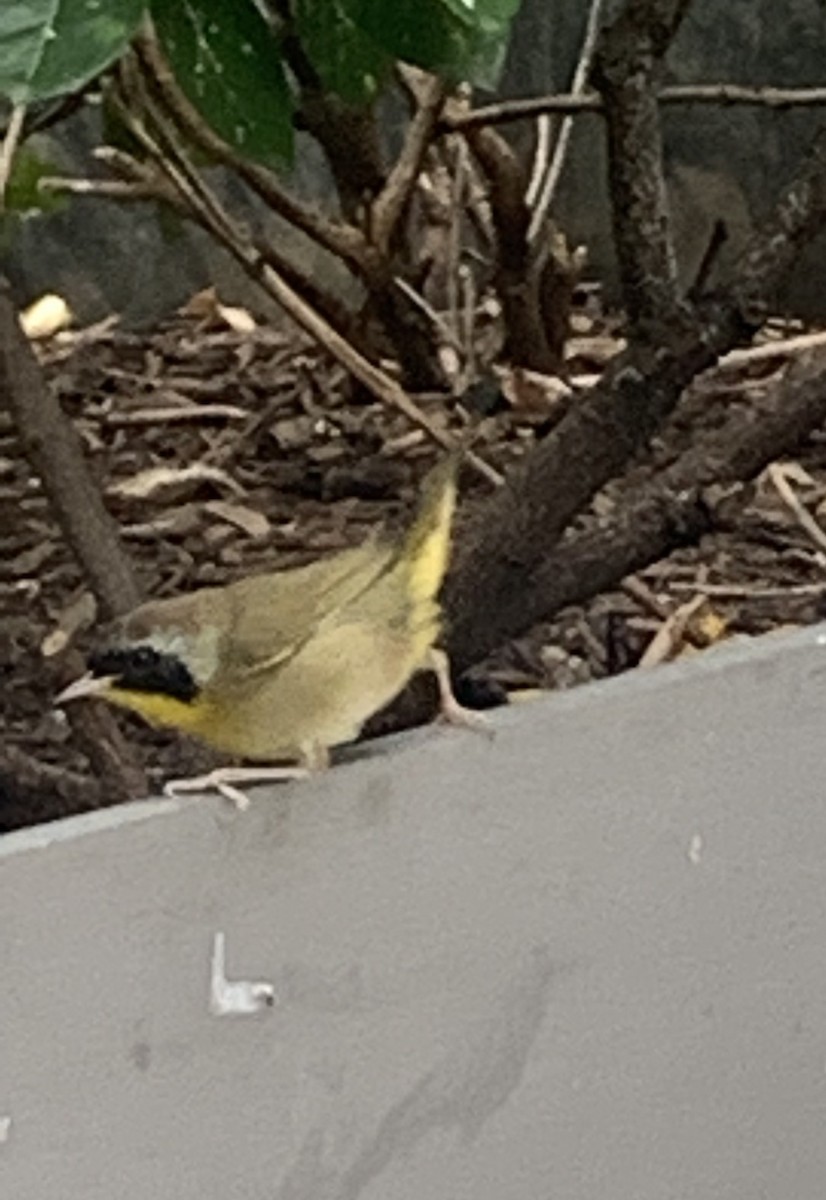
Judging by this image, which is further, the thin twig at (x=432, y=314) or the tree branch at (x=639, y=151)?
the thin twig at (x=432, y=314)

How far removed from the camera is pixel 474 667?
1.98 meters

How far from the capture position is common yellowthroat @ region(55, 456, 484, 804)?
1461mm

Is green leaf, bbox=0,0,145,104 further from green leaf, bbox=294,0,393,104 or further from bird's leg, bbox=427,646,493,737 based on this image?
bird's leg, bbox=427,646,493,737

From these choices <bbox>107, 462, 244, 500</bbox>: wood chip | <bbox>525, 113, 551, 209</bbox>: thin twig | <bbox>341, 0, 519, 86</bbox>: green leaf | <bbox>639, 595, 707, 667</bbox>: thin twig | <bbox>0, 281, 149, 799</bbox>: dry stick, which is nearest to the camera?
<bbox>341, 0, 519, 86</bbox>: green leaf

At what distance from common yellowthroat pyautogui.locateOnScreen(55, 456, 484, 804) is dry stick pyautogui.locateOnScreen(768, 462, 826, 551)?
0.73 metres

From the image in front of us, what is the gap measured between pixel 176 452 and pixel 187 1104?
1118 millimetres

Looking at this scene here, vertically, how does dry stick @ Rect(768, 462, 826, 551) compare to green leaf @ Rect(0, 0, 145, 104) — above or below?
below

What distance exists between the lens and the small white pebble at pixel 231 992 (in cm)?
145

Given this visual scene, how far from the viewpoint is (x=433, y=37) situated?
134 cm

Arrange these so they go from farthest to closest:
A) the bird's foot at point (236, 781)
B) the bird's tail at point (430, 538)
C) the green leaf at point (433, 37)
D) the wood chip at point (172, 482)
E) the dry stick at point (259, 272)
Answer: the wood chip at point (172, 482), the dry stick at point (259, 272), the bird's tail at point (430, 538), the bird's foot at point (236, 781), the green leaf at point (433, 37)

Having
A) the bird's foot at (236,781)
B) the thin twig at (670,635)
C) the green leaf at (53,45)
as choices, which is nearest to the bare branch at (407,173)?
the thin twig at (670,635)

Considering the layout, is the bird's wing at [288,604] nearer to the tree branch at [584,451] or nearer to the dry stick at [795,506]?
the tree branch at [584,451]

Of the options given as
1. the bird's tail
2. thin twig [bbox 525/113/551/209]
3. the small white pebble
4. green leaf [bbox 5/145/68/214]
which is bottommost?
thin twig [bbox 525/113/551/209]

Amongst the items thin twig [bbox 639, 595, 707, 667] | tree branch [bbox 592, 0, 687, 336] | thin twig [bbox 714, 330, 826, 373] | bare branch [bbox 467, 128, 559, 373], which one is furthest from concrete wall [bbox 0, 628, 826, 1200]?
thin twig [bbox 714, 330, 826, 373]
